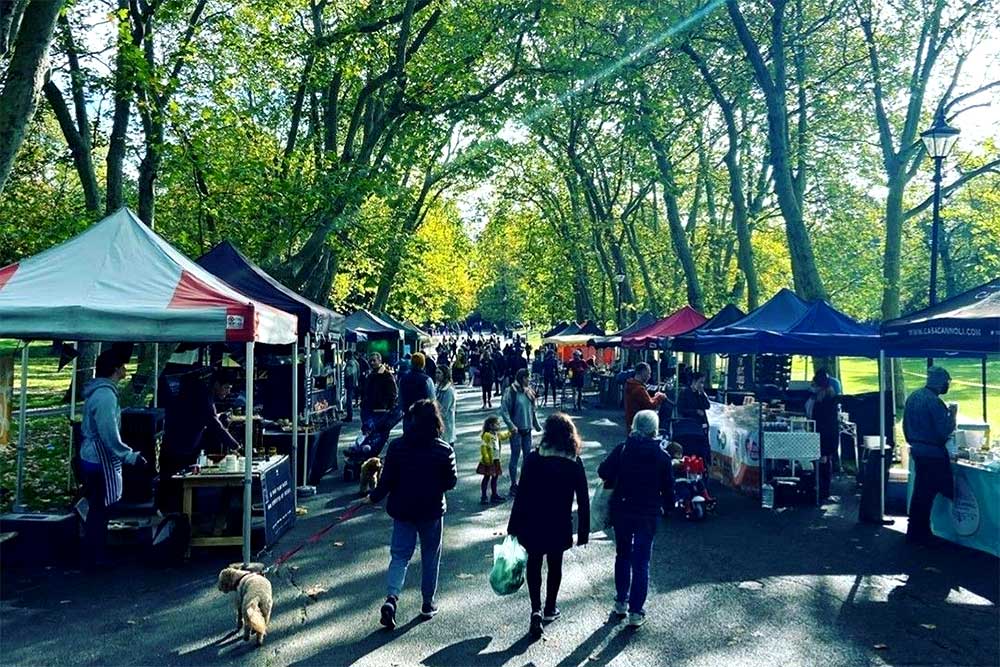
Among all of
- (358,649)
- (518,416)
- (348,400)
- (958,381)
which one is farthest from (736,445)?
(958,381)

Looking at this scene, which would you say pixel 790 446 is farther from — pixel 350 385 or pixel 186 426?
pixel 350 385

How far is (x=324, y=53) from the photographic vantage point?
17203 mm

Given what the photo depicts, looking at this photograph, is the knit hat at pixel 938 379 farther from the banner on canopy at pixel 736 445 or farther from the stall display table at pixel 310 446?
the stall display table at pixel 310 446

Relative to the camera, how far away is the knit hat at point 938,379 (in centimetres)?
887

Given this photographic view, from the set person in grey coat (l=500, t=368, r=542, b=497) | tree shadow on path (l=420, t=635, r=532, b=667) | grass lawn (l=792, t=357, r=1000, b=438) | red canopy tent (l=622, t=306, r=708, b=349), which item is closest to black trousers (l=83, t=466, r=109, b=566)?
tree shadow on path (l=420, t=635, r=532, b=667)

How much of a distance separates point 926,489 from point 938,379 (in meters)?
1.20

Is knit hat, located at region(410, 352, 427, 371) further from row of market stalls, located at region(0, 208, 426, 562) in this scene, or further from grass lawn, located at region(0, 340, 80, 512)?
grass lawn, located at region(0, 340, 80, 512)

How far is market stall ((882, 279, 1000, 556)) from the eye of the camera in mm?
8328

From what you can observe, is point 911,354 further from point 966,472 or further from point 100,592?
point 100,592

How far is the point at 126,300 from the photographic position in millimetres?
7695

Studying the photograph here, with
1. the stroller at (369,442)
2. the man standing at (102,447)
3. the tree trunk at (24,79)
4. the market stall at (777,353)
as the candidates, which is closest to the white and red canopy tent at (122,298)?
the man standing at (102,447)

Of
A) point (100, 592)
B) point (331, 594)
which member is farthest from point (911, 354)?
point (100, 592)

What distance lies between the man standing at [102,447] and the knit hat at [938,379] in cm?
799

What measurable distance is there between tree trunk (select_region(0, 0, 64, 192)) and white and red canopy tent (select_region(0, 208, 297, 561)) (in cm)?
99
